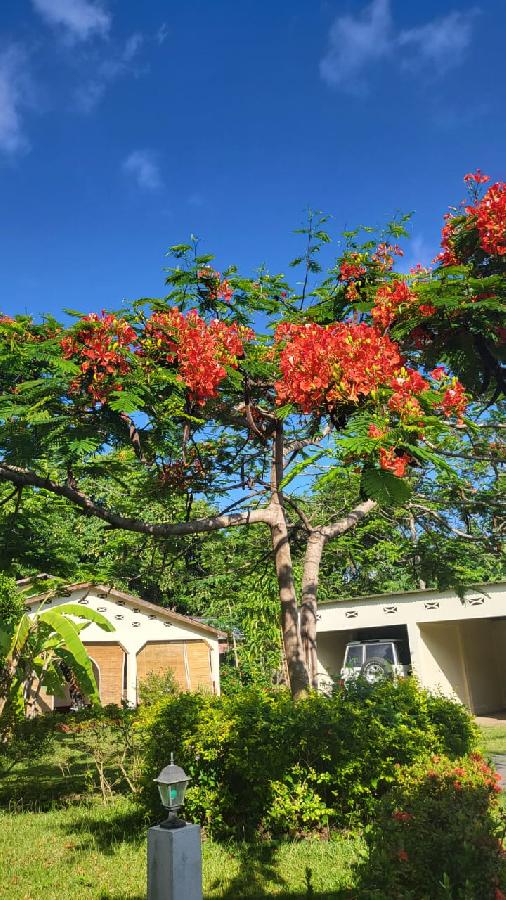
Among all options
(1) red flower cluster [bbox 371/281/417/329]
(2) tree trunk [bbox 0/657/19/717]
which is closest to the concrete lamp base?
(2) tree trunk [bbox 0/657/19/717]

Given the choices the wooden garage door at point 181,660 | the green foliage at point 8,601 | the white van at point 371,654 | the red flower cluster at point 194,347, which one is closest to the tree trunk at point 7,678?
the green foliage at point 8,601

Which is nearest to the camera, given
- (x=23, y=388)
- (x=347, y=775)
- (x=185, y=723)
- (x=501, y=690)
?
(x=23, y=388)

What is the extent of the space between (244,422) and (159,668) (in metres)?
15.6

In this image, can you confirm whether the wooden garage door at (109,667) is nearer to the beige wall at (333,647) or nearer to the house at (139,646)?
the house at (139,646)

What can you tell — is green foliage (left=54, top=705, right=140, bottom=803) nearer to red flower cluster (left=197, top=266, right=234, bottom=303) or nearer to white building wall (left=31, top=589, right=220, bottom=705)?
red flower cluster (left=197, top=266, right=234, bottom=303)

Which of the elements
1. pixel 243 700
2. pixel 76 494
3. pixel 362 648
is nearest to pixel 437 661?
pixel 362 648

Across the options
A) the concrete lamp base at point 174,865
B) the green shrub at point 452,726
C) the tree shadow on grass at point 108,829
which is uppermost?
the green shrub at point 452,726

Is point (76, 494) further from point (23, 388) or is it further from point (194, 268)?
point (194, 268)

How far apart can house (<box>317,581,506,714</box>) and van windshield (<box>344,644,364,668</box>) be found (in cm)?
68

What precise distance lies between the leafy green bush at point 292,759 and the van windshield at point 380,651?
1351 centimetres

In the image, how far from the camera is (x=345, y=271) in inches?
290

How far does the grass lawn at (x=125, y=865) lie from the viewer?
5594mm

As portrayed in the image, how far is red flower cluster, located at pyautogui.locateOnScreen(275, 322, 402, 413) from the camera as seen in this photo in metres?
5.05

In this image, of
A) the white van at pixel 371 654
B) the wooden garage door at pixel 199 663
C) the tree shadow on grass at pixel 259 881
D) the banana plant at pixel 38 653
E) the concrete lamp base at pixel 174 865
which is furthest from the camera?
the wooden garage door at pixel 199 663
